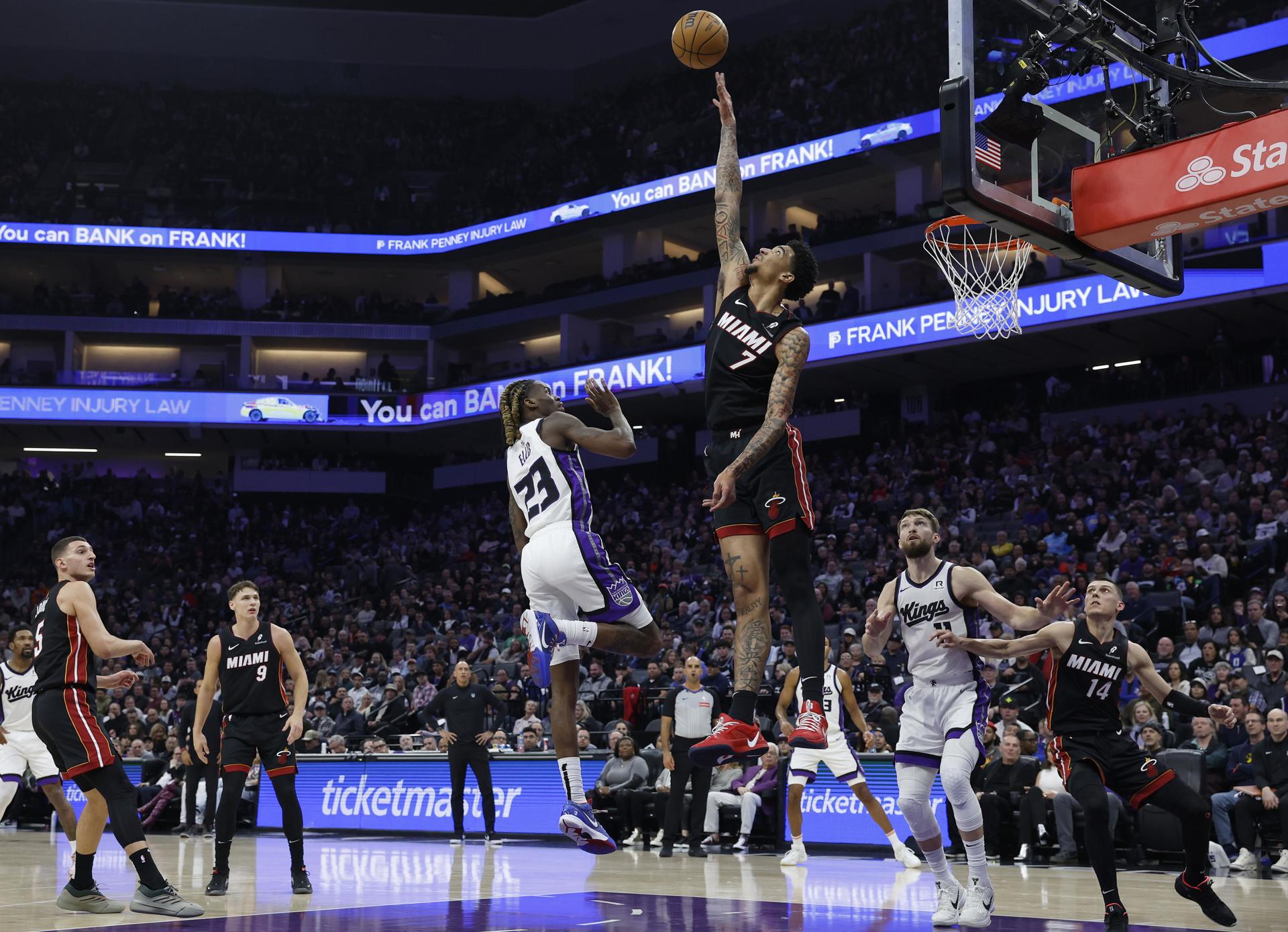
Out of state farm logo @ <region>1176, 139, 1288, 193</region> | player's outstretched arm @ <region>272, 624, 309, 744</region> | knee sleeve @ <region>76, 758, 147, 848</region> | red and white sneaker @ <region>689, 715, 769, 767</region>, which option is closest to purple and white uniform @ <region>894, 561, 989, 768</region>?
red and white sneaker @ <region>689, 715, 769, 767</region>

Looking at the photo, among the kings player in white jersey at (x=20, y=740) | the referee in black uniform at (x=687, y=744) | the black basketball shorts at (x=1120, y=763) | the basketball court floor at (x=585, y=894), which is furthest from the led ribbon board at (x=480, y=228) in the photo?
the black basketball shorts at (x=1120, y=763)

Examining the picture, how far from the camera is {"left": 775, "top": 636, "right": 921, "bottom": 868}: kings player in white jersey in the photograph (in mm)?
12320

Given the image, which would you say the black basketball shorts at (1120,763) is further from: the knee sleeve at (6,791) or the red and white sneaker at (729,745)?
the knee sleeve at (6,791)

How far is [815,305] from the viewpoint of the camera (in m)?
31.6

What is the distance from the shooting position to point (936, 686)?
26.6 feet

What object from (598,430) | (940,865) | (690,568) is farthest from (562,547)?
(690,568)

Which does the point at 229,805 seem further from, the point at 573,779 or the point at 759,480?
the point at 759,480

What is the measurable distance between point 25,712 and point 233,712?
4.54 metres

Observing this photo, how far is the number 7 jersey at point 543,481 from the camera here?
6730 millimetres

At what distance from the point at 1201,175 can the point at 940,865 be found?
4.72m

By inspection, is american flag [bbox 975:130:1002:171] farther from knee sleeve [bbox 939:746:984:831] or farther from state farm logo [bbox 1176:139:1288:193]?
knee sleeve [bbox 939:746:984:831]

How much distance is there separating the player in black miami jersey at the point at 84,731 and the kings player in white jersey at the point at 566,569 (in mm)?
3036

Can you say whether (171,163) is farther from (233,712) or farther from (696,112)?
(233,712)

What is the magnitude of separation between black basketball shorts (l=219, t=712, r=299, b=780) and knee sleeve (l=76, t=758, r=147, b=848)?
1501mm
